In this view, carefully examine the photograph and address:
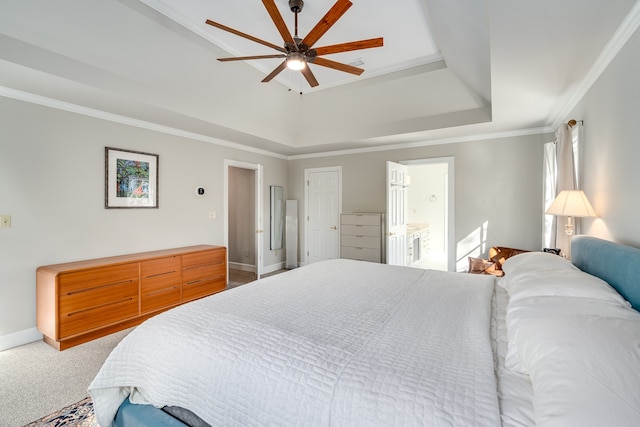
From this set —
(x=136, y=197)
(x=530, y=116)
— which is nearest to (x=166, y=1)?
(x=136, y=197)

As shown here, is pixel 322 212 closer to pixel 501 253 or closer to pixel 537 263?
pixel 501 253

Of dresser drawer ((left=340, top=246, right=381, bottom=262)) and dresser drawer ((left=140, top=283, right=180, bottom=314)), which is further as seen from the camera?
dresser drawer ((left=340, top=246, right=381, bottom=262))

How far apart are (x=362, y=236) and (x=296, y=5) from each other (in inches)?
138

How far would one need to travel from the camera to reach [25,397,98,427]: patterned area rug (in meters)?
1.76

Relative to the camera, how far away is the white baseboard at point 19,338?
2635mm

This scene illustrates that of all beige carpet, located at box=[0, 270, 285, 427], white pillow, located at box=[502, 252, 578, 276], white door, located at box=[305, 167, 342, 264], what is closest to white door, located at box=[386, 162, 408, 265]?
white door, located at box=[305, 167, 342, 264]

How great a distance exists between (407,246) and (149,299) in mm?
3967

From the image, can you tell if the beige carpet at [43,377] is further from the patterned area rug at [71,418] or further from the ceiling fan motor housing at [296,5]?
the ceiling fan motor housing at [296,5]

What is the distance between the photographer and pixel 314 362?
1.09m

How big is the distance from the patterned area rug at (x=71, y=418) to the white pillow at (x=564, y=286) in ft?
8.58

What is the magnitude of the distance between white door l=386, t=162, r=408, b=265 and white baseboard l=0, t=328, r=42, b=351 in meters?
4.26

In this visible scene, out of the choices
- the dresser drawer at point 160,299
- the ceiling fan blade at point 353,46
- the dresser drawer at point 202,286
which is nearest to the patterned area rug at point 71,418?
the dresser drawer at point 160,299

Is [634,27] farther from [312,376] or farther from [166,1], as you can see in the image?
[166,1]

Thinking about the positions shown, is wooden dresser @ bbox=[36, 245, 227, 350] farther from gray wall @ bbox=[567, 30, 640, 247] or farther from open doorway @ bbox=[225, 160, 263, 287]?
gray wall @ bbox=[567, 30, 640, 247]
